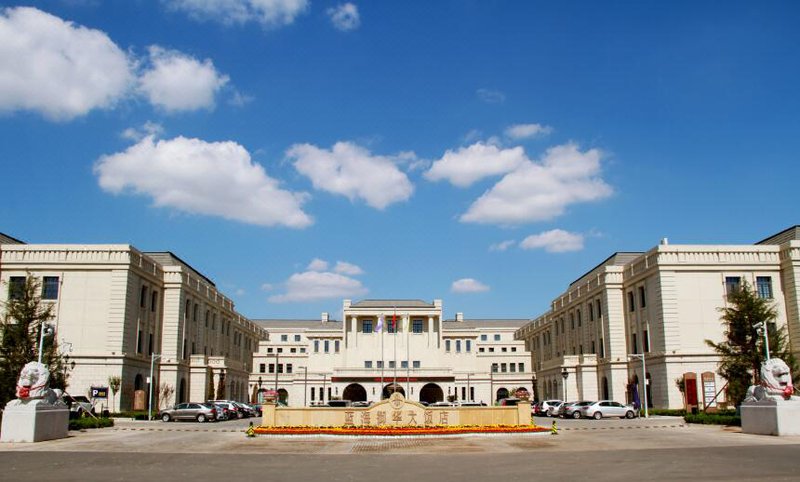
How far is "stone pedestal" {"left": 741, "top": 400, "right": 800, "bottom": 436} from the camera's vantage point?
28.7 meters

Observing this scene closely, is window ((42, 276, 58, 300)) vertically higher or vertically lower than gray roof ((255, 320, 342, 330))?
lower

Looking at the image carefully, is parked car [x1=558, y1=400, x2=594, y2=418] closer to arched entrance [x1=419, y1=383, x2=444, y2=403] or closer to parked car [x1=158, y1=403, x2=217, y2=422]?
parked car [x1=158, y1=403, x2=217, y2=422]

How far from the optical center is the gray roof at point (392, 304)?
101 m

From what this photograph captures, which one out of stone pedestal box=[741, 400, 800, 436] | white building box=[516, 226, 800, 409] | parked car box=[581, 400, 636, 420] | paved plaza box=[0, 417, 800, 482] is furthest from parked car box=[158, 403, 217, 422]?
white building box=[516, 226, 800, 409]

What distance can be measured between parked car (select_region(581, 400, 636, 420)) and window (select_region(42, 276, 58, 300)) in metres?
41.9

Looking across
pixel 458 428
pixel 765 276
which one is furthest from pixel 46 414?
pixel 765 276

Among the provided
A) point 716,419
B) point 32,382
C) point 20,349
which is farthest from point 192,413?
point 716,419

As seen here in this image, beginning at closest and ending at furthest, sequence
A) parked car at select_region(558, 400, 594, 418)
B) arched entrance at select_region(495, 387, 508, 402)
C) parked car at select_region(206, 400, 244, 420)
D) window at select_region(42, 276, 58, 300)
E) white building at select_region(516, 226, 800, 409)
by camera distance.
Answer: parked car at select_region(558, 400, 594, 418) < parked car at select_region(206, 400, 244, 420) < white building at select_region(516, 226, 800, 409) < window at select_region(42, 276, 58, 300) < arched entrance at select_region(495, 387, 508, 402)

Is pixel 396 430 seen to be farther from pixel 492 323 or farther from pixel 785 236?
pixel 492 323

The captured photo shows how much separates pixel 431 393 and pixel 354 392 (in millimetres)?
10569

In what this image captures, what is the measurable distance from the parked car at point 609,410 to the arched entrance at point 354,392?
44190mm

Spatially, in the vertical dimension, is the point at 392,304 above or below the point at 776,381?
above

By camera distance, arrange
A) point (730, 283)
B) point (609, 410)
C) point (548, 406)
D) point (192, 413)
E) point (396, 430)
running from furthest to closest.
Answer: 1. point (548, 406)
2. point (730, 283)
3. point (609, 410)
4. point (192, 413)
5. point (396, 430)

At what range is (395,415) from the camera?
3272cm
